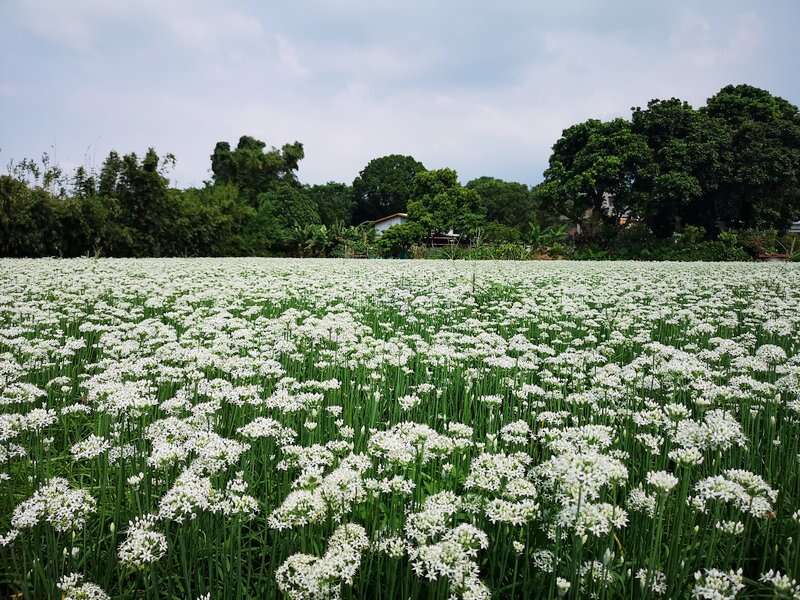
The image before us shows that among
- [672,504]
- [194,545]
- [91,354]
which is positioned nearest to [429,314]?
[91,354]

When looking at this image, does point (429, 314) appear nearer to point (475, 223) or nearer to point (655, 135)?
point (655, 135)

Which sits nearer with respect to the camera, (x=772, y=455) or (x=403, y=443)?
(x=403, y=443)

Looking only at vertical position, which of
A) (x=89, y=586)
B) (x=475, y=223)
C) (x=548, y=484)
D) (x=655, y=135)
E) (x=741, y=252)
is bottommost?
(x=89, y=586)

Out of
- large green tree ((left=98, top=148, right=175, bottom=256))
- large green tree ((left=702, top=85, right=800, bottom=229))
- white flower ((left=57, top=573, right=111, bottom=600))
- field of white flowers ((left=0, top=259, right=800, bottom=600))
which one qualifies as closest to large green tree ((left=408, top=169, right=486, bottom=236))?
large green tree ((left=702, top=85, right=800, bottom=229))

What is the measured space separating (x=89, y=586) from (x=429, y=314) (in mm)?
7312

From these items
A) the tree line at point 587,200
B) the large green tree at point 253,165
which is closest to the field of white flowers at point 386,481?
the tree line at point 587,200

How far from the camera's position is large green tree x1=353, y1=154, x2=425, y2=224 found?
95312 millimetres

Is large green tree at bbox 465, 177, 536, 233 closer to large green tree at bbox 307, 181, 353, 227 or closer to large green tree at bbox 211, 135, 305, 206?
large green tree at bbox 307, 181, 353, 227

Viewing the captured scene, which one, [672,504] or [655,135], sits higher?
[655,135]

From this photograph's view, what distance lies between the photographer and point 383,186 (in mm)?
94625

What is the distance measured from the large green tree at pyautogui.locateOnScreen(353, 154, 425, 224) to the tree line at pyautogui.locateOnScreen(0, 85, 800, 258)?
1726 inches

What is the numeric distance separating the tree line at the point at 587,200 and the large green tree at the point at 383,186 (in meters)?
43.8

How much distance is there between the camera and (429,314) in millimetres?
8992

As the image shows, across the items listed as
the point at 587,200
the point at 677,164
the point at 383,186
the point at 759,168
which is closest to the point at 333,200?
the point at 383,186
